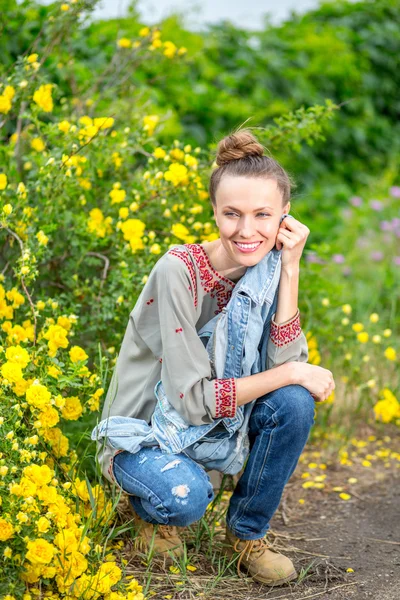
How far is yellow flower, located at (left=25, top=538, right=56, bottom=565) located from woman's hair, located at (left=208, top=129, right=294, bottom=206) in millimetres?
1012

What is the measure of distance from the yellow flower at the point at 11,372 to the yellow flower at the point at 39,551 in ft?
1.34

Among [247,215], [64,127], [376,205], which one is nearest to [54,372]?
[247,215]

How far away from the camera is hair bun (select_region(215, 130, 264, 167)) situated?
2240mm

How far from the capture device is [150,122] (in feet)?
10.1

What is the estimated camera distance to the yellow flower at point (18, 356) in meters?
2.14

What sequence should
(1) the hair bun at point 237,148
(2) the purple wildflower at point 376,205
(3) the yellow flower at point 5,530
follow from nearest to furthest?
1. (3) the yellow flower at point 5,530
2. (1) the hair bun at point 237,148
3. (2) the purple wildflower at point 376,205

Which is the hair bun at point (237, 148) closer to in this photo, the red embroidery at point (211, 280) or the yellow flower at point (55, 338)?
the red embroidery at point (211, 280)

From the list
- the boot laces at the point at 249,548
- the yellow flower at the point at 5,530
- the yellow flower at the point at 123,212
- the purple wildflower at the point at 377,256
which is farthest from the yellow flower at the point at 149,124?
the purple wildflower at the point at 377,256

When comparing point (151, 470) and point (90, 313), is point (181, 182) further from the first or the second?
point (151, 470)

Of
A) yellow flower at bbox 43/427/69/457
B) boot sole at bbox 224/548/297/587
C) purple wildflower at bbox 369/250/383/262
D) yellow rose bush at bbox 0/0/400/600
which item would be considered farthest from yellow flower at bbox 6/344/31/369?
purple wildflower at bbox 369/250/383/262

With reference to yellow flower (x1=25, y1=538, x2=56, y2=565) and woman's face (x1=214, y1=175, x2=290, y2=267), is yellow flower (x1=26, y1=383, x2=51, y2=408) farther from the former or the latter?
woman's face (x1=214, y1=175, x2=290, y2=267)

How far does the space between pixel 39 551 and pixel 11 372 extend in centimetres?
44

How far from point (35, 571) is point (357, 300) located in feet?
9.50

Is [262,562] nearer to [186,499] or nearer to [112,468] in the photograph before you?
[186,499]
